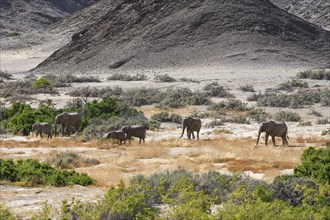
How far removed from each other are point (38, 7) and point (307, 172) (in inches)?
6569

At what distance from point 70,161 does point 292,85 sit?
122 ft

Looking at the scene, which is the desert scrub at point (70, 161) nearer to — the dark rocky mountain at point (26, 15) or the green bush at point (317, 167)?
the green bush at point (317, 167)

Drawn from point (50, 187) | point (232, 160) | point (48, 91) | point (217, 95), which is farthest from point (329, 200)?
point (48, 91)

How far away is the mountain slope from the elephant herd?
4338 centimetres

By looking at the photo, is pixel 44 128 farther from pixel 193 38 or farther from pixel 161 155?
pixel 193 38

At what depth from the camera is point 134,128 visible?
2464cm

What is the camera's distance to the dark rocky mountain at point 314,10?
10812cm

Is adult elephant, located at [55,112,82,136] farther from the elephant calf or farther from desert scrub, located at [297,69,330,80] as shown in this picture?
desert scrub, located at [297,69,330,80]

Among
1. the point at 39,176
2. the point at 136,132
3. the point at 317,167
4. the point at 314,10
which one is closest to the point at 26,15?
the point at 314,10

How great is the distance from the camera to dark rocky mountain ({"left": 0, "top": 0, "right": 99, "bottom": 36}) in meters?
154

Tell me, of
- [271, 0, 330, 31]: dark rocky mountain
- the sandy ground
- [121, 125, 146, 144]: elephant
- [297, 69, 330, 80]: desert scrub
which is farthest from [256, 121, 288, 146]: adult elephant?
[271, 0, 330, 31]: dark rocky mountain

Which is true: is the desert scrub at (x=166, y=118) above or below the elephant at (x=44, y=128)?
above

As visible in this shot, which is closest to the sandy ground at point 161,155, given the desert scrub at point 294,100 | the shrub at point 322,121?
the shrub at point 322,121

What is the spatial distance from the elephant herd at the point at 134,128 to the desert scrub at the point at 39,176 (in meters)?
9.83
